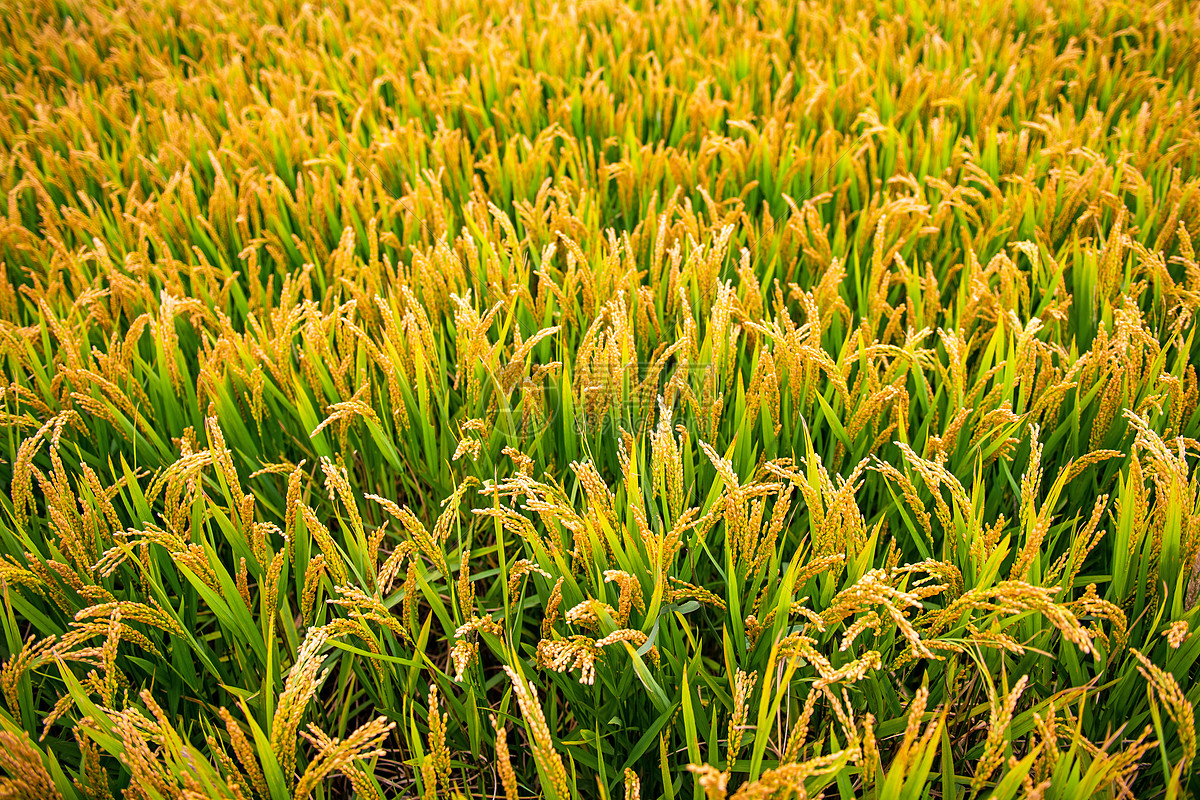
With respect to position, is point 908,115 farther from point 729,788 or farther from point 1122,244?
point 729,788

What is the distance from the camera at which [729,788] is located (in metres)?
1.07

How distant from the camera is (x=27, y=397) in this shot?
1457 millimetres

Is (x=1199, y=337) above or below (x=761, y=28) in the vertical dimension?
below

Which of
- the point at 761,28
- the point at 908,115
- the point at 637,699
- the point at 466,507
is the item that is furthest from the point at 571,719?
the point at 761,28

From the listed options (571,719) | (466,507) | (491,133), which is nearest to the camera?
(571,719)

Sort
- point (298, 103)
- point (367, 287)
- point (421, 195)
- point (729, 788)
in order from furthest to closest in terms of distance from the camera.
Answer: point (298, 103) < point (421, 195) < point (367, 287) < point (729, 788)

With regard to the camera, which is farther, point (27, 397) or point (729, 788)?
point (27, 397)

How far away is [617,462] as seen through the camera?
138cm

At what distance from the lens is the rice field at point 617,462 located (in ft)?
3.14

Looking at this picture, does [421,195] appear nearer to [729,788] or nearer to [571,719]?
[571,719]

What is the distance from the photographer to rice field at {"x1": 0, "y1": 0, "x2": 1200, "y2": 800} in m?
0.96

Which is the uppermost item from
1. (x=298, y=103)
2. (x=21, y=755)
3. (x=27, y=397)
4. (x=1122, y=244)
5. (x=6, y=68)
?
(x=6, y=68)

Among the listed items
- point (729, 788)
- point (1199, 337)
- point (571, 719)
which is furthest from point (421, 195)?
point (1199, 337)

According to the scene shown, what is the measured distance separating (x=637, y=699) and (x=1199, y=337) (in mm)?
1407
